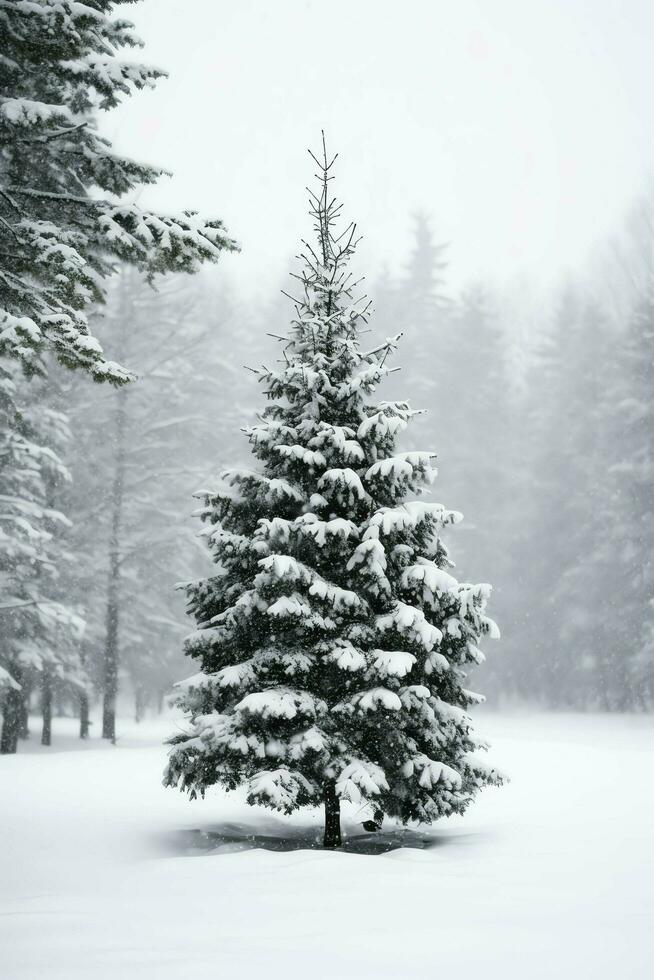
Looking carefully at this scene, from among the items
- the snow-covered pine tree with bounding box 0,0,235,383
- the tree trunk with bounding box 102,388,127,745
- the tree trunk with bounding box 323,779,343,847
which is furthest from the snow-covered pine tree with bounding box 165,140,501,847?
the tree trunk with bounding box 102,388,127,745

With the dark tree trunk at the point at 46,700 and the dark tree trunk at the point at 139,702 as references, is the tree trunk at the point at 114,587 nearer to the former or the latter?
the dark tree trunk at the point at 46,700

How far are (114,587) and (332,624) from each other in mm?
14868

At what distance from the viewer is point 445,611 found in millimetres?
10039

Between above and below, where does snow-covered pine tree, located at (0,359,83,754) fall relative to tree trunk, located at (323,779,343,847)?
above

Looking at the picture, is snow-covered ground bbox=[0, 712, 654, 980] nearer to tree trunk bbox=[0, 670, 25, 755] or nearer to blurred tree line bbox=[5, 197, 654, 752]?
tree trunk bbox=[0, 670, 25, 755]

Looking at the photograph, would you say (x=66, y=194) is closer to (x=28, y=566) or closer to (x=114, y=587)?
(x=28, y=566)

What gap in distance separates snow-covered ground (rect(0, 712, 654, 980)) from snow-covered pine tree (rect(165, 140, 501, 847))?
0.86 metres

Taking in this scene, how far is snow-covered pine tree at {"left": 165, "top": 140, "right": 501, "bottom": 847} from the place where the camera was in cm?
905

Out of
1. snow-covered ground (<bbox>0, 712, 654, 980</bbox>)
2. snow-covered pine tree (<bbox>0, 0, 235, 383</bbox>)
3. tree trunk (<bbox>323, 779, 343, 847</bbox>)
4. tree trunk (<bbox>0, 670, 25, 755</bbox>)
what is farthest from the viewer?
tree trunk (<bbox>0, 670, 25, 755</bbox>)

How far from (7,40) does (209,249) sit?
9.24 ft

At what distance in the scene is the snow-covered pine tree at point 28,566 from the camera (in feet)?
57.7

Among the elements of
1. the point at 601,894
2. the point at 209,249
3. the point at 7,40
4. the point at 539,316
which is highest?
the point at 539,316

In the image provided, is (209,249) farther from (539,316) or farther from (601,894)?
(539,316)

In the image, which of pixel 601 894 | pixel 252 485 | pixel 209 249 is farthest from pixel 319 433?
pixel 601 894
